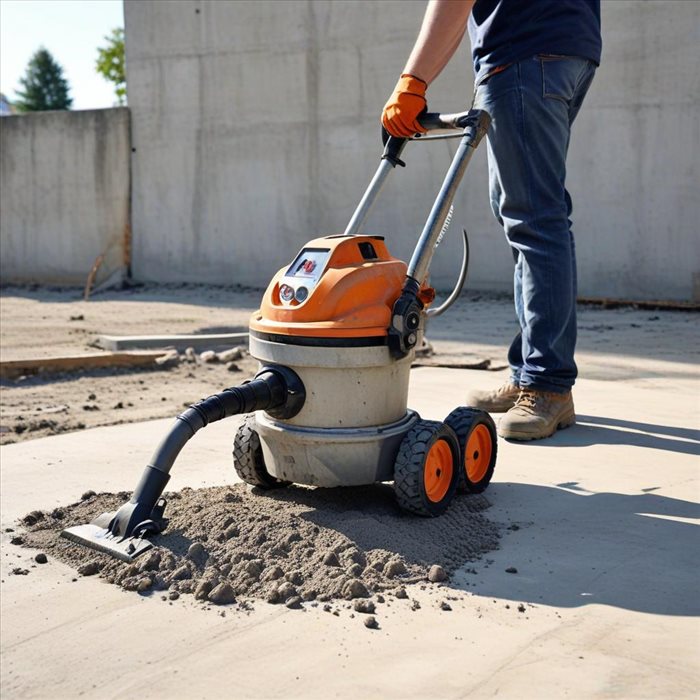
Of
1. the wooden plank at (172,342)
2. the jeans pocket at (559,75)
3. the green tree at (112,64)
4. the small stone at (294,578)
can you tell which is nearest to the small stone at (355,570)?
the small stone at (294,578)

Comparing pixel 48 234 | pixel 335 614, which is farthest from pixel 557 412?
pixel 48 234

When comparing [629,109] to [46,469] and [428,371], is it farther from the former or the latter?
[46,469]

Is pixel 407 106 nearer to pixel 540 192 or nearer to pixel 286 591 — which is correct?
pixel 540 192

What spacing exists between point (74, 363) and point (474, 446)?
135 inches

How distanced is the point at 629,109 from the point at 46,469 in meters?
6.86

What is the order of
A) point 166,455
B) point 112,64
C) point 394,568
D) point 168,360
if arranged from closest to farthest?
point 394,568
point 166,455
point 168,360
point 112,64

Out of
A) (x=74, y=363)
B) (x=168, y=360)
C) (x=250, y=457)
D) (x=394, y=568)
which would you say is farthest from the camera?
(x=168, y=360)

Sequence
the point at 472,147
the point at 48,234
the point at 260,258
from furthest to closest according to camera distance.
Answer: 1. the point at 48,234
2. the point at 260,258
3. the point at 472,147

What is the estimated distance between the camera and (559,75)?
330 centimetres

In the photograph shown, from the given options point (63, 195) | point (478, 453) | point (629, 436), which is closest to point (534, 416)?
point (629, 436)

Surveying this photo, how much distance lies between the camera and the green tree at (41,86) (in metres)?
51.9

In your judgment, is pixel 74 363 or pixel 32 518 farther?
pixel 74 363

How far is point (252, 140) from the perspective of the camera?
11109mm

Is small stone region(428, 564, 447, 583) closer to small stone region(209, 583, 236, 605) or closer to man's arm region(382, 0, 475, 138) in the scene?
small stone region(209, 583, 236, 605)
